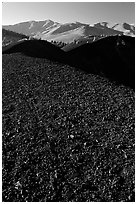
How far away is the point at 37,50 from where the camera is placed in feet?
72.8

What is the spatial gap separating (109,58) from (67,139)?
1389cm

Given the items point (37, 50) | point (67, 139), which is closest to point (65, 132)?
point (67, 139)

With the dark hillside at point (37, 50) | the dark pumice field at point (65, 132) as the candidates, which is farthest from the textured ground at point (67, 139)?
the dark hillside at point (37, 50)

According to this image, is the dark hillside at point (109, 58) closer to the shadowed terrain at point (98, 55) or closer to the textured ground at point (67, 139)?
the shadowed terrain at point (98, 55)

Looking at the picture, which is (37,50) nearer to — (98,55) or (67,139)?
(98,55)

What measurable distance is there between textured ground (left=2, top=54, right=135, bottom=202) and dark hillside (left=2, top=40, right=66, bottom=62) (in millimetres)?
4452

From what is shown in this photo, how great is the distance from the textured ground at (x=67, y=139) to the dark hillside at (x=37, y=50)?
4.45 m

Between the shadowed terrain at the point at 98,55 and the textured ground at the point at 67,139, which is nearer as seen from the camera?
the textured ground at the point at 67,139

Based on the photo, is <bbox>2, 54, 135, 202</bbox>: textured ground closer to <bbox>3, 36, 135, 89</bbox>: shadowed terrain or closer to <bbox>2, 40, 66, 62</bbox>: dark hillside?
<bbox>3, 36, 135, 89</bbox>: shadowed terrain

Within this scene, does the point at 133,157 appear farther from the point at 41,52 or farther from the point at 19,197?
the point at 41,52

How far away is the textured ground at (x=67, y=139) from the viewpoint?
28.2ft

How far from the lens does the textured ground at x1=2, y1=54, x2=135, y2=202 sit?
28.2 ft

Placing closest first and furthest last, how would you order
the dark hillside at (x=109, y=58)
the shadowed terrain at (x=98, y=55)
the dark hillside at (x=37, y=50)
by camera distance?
1. the dark hillside at (x=109, y=58)
2. the shadowed terrain at (x=98, y=55)
3. the dark hillside at (x=37, y=50)

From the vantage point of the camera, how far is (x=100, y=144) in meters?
10.4
